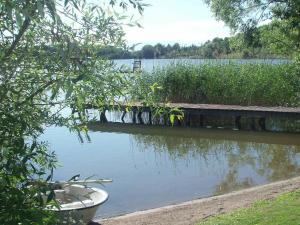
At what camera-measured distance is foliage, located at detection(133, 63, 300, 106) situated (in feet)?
63.0

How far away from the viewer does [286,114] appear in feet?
57.6

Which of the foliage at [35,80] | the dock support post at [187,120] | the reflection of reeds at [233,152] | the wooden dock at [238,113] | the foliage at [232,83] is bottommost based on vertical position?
the reflection of reeds at [233,152]

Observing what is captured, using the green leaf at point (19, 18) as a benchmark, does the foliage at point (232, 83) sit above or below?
below

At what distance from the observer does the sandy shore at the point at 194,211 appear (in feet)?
24.4

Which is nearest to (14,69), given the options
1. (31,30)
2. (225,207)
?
(31,30)

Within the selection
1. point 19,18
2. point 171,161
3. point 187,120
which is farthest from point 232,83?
point 19,18

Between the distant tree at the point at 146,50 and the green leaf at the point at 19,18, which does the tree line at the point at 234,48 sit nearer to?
the distant tree at the point at 146,50

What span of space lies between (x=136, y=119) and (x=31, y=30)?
61.5ft

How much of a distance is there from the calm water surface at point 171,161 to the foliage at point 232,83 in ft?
6.88

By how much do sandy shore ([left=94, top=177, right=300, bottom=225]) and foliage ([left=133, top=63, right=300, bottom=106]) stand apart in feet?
32.8

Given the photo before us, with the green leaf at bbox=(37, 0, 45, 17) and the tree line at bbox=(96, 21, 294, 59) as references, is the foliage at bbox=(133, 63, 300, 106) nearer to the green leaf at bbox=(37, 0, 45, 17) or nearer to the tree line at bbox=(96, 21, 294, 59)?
the tree line at bbox=(96, 21, 294, 59)

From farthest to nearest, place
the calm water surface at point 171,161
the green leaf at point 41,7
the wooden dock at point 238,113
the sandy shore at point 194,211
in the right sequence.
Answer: the wooden dock at point 238,113, the calm water surface at point 171,161, the sandy shore at point 194,211, the green leaf at point 41,7

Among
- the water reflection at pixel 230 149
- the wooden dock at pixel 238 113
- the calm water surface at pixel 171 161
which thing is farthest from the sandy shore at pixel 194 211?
the wooden dock at pixel 238 113

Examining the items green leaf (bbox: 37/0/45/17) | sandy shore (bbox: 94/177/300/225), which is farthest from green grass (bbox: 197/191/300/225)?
green leaf (bbox: 37/0/45/17)
